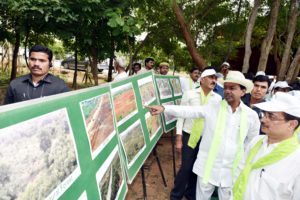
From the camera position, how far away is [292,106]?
2436 mm

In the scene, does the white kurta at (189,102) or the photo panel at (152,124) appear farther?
the white kurta at (189,102)

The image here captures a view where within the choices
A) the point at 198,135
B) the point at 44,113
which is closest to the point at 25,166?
the point at 44,113

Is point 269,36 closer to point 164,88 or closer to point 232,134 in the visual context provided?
point 164,88

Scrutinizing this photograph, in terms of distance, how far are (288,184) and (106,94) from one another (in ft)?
4.86

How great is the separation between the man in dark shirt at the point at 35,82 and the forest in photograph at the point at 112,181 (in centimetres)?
111

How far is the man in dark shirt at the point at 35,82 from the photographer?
10.8 feet

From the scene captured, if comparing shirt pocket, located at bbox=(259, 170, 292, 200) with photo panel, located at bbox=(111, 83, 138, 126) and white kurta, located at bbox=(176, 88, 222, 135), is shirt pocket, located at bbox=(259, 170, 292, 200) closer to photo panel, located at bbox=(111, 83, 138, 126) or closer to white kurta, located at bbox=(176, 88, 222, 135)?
photo panel, located at bbox=(111, 83, 138, 126)

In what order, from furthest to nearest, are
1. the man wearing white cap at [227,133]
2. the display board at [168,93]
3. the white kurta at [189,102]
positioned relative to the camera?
the display board at [168,93]
the white kurta at [189,102]
the man wearing white cap at [227,133]

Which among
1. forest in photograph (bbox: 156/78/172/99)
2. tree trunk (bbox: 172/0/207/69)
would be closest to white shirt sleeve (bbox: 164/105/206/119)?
forest in photograph (bbox: 156/78/172/99)

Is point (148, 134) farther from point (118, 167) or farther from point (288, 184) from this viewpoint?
point (288, 184)

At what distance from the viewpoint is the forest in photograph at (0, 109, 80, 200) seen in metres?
1.32

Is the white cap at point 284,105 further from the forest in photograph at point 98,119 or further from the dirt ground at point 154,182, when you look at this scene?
the dirt ground at point 154,182

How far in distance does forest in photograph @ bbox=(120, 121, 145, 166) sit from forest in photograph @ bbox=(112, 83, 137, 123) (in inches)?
6.1

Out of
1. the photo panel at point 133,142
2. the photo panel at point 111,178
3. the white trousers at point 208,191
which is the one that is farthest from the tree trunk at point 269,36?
the photo panel at point 111,178
